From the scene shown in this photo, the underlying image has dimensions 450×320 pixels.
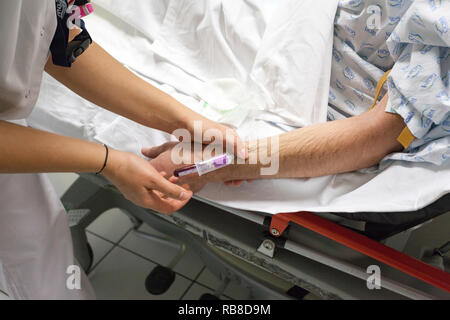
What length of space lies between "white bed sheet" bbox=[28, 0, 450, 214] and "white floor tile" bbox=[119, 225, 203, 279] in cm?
81

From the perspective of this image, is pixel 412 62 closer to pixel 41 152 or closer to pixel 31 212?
pixel 41 152

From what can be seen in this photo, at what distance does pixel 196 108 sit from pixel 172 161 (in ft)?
0.69

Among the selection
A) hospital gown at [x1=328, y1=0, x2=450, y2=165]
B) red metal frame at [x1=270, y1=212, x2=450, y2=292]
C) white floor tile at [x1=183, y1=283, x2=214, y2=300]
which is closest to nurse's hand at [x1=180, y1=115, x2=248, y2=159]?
red metal frame at [x1=270, y1=212, x2=450, y2=292]

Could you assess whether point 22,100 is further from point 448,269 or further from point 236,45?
point 448,269

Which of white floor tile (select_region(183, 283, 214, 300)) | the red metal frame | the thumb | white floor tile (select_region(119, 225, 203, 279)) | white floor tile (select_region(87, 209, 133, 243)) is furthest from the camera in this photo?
white floor tile (select_region(87, 209, 133, 243))

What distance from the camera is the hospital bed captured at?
0.88 metres

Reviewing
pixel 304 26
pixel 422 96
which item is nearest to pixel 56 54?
pixel 304 26

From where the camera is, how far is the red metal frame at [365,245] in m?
0.85

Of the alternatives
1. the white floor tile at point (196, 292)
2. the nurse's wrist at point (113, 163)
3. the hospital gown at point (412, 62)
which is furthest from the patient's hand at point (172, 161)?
the white floor tile at point (196, 292)

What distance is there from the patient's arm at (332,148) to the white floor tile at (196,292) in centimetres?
82

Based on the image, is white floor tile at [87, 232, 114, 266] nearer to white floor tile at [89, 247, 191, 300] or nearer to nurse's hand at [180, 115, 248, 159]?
white floor tile at [89, 247, 191, 300]

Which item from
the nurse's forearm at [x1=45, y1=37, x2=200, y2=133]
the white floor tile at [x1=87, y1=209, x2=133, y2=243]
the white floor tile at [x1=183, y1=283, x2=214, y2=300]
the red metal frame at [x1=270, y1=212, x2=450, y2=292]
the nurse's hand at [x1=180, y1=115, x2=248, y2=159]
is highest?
the nurse's forearm at [x1=45, y1=37, x2=200, y2=133]

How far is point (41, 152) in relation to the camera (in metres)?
0.82
